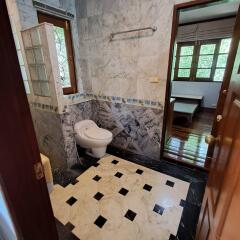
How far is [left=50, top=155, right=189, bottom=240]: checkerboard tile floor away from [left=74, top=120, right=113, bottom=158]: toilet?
31cm

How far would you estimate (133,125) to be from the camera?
8.13 feet

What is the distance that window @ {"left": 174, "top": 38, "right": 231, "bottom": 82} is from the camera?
429 cm

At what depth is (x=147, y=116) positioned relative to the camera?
2.30m

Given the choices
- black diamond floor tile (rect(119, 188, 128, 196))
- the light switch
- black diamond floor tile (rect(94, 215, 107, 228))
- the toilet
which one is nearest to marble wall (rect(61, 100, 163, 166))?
the toilet

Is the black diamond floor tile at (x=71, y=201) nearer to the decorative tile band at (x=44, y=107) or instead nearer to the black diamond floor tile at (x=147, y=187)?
the black diamond floor tile at (x=147, y=187)

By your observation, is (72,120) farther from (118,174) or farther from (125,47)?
(125,47)

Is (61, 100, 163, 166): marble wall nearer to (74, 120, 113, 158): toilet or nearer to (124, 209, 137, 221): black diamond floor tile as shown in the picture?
(74, 120, 113, 158): toilet

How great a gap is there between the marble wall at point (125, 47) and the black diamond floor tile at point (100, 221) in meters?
1.56

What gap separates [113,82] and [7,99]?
207 cm

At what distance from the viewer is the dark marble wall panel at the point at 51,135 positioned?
204 centimetres

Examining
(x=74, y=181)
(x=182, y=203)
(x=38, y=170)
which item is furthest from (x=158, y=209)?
(x=38, y=170)

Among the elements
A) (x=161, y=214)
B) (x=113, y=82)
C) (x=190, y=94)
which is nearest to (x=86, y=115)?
(x=113, y=82)

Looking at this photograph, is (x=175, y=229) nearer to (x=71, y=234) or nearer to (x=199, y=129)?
(x=71, y=234)

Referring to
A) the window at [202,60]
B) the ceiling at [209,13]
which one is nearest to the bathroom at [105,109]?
the ceiling at [209,13]
